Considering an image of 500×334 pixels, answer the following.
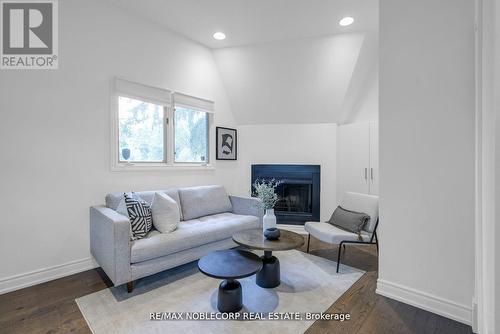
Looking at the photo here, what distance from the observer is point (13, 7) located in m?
2.46

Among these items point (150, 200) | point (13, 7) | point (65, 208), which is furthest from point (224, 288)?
point (13, 7)

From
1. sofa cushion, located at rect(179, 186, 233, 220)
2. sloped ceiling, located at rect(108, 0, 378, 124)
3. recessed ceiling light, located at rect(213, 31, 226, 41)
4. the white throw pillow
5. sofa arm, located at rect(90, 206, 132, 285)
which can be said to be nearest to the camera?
sofa arm, located at rect(90, 206, 132, 285)

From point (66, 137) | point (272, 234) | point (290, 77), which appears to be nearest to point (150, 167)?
point (66, 137)

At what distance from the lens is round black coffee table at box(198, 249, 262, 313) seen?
1.92m

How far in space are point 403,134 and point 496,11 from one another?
6.43ft

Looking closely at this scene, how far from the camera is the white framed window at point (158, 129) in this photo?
10.4ft

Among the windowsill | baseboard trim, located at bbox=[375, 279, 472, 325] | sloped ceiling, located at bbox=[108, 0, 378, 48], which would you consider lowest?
baseboard trim, located at bbox=[375, 279, 472, 325]

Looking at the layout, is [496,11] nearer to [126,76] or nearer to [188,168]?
[126,76]

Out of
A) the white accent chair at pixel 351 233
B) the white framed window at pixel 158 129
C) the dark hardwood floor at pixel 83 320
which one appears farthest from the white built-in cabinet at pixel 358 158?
the white framed window at pixel 158 129

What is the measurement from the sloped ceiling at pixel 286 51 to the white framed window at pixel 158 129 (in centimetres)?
87

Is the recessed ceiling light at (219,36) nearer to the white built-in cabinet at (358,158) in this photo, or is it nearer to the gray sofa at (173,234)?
the gray sofa at (173,234)

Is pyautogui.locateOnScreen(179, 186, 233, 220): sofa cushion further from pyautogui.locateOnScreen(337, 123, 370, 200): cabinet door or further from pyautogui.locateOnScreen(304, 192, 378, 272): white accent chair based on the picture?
pyautogui.locateOnScreen(337, 123, 370, 200): cabinet door

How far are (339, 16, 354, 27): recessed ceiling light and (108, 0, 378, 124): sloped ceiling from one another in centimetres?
6

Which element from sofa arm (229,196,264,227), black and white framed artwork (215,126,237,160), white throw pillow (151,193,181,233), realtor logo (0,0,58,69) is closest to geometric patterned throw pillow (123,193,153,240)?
white throw pillow (151,193,181,233)
